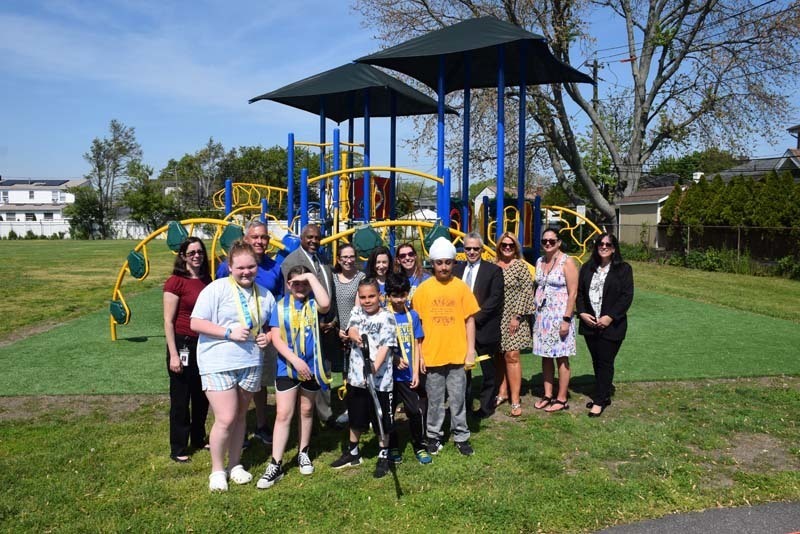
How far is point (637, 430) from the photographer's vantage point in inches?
185

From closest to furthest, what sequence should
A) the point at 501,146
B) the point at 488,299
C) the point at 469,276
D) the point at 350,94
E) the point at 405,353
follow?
the point at 405,353, the point at 488,299, the point at 469,276, the point at 501,146, the point at 350,94

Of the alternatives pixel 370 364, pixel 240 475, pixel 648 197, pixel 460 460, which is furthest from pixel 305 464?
pixel 648 197

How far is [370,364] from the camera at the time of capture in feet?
12.7

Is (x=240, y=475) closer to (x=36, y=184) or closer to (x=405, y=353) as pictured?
(x=405, y=353)

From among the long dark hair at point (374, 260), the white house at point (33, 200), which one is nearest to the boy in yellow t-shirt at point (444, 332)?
the long dark hair at point (374, 260)

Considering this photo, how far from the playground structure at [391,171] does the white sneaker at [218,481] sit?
2.02 meters

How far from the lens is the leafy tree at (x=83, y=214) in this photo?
4747 centimetres

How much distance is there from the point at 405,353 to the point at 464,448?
0.84 m

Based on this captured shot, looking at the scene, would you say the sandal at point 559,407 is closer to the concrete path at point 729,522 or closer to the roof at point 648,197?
the concrete path at point 729,522

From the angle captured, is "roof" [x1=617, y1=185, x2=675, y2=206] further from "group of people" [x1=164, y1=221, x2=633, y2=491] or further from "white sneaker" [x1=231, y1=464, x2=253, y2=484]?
"white sneaker" [x1=231, y1=464, x2=253, y2=484]

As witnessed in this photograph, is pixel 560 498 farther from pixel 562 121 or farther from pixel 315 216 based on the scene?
pixel 562 121

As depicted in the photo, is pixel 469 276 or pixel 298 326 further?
pixel 469 276

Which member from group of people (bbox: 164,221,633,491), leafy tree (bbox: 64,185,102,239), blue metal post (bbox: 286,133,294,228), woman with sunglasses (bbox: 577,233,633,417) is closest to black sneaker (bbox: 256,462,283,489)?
group of people (bbox: 164,221,633,491)

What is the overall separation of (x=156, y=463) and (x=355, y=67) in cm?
648
